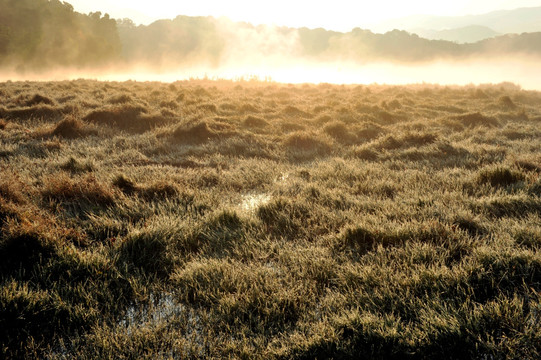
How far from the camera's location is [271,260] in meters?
3.44

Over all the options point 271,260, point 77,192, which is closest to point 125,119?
point 77,192

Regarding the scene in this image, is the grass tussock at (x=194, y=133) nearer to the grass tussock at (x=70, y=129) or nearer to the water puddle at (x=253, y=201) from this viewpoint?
the grass tussock at (x=70, y=129)

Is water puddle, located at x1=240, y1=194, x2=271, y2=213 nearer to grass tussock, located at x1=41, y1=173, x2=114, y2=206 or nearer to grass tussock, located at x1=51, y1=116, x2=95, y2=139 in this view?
grass tussock, located at x1=41, y1=173, x2=114, y2=206

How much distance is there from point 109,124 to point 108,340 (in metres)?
9.91

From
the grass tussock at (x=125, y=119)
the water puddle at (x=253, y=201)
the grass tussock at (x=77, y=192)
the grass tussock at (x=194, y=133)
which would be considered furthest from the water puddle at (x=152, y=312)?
the grass tussock at (x=125, y=119)

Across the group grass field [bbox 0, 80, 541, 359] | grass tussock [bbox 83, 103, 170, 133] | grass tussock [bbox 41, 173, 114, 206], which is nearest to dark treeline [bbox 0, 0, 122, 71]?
grass tussock [bbox 83, 103, 170, 133]

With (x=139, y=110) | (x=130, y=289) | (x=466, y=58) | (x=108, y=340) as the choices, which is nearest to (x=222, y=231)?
(x=130, y=289)

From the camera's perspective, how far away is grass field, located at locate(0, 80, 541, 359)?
2281 millimetres

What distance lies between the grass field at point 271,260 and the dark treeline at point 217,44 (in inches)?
2037

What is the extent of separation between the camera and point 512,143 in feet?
30.9

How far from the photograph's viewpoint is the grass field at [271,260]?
7.48 feet

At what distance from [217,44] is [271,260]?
128 metres

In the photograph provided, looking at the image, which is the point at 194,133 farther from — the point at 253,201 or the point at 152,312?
the point at 152,312

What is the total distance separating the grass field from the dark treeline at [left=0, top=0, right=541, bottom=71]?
170 feet
